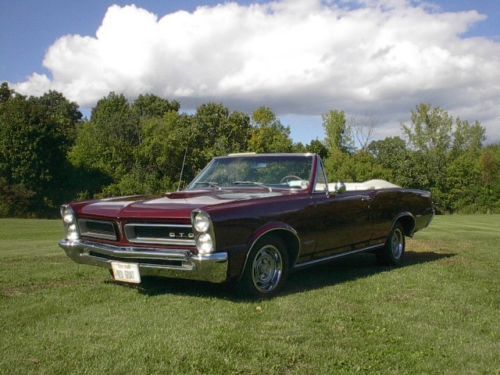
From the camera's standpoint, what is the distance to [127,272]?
232 inches

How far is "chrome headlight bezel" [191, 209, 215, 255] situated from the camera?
17.8 feet

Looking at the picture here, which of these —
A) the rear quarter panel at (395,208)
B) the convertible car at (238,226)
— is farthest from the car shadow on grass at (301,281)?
the rear quarter panel at (395,208)

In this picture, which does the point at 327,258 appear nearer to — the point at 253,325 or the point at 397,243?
the point at 397,243

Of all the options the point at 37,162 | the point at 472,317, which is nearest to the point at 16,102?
the point at 37,162

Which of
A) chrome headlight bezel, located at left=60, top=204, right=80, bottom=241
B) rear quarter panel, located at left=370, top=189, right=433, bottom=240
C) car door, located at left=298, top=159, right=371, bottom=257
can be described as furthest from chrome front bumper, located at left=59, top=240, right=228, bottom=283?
rear quarter panel, located at left=370, top=189, right=433, bottom=240

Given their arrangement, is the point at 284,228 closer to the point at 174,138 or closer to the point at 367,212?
the point at 367,212

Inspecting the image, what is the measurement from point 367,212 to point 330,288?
163 cm

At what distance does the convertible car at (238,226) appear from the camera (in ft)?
18.2

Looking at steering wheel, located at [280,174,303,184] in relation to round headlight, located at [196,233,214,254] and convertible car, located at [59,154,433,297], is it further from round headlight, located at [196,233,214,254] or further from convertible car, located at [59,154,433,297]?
round headlight, located at [196,233,214,254]

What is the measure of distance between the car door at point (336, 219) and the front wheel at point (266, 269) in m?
0.61

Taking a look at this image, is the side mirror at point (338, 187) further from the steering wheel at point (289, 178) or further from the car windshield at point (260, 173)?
the steering wheel at point (289, 178)

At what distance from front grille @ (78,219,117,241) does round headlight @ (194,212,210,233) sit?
1.13 m

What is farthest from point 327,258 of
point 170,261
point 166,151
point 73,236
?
point 166,151

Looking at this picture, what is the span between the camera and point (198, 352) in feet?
13.5
